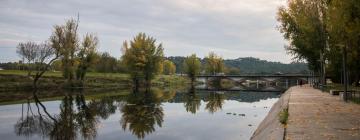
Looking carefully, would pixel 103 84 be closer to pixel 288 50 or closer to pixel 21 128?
pixel 288 50

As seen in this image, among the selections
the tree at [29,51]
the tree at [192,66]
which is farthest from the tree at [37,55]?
the tree at [192,66]

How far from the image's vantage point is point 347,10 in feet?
70.8

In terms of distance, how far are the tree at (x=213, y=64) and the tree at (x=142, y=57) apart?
196 ft

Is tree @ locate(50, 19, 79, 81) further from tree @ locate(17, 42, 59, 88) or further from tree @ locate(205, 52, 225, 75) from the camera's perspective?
tree @ locate(205, 52, 225, 75)

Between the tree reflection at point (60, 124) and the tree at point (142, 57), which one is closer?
the tree reflection at point (60, 124)

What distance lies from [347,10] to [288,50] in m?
43.2

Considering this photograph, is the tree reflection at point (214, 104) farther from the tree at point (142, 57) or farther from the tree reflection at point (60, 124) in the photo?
the tree at point (142, 57)

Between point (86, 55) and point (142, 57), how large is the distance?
12.1 metres

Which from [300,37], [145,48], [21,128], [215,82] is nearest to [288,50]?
[300,37]

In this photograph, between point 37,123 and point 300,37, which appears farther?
point 300,37

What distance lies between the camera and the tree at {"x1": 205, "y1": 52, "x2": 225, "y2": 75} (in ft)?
493

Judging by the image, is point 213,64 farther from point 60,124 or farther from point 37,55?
point 60,124

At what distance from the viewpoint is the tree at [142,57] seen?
88500 mm

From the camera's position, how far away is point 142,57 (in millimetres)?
88375
